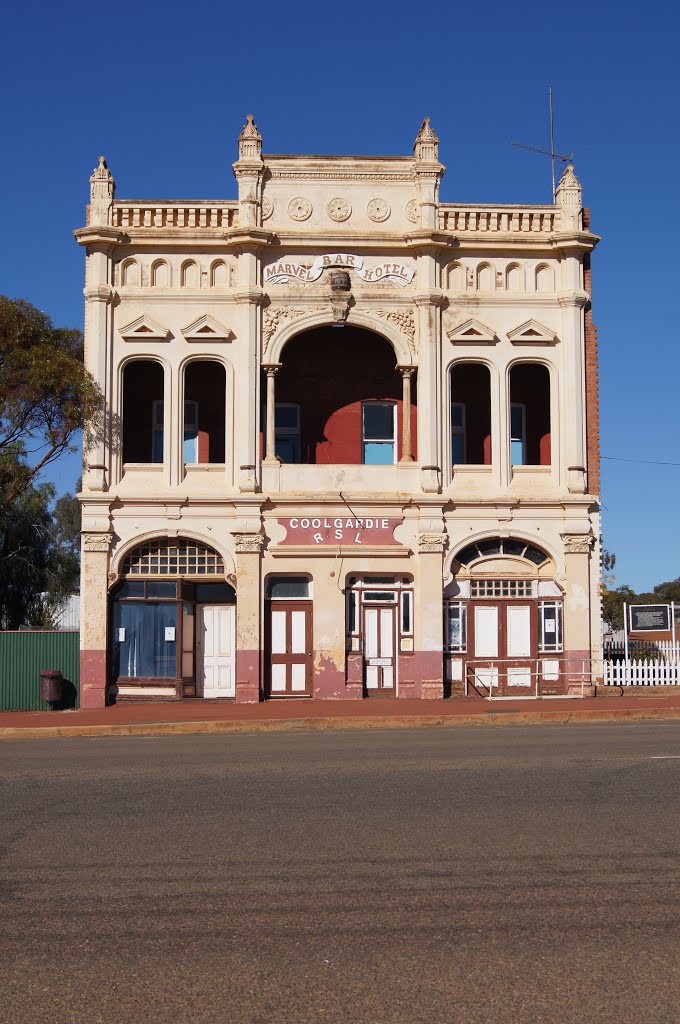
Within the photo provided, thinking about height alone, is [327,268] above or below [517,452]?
above

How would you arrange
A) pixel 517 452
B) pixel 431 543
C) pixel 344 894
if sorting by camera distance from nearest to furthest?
pixel 344 894
pixel 431 543
pixel 517 452

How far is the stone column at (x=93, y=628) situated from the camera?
26062mm

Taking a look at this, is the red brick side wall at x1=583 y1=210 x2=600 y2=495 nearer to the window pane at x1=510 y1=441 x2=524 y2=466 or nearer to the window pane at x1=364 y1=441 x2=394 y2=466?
the window pane at x1=510 y1=441 x2=524 y2=466

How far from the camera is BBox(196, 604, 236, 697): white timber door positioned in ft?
87.4

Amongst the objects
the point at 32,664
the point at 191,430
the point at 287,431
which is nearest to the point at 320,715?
the point at 32,664

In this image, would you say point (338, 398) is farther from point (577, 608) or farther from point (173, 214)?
point (577, 608)

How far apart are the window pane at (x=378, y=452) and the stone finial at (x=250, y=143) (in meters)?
7.05

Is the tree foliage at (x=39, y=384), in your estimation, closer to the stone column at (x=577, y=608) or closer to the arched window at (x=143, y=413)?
the arched window at (x=143, y=413)

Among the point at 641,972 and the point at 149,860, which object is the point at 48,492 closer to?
the point at 149,860

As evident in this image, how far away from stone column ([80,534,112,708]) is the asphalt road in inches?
498

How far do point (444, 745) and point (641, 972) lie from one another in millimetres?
10186

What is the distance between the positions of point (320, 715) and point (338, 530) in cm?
520

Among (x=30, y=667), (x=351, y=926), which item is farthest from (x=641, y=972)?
(x=30, y=667)

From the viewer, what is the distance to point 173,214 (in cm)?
2697
